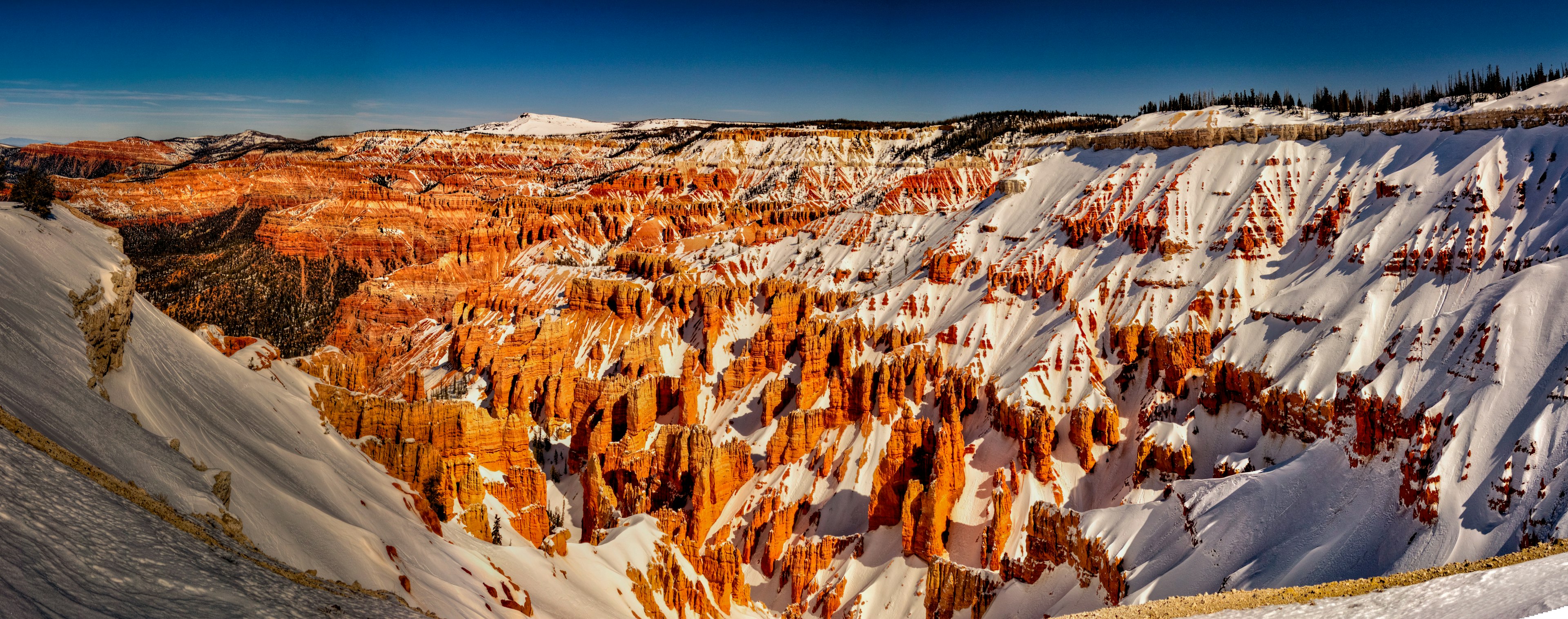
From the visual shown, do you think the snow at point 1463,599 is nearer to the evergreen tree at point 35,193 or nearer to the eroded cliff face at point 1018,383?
the eroded cliff face at point 1018,383

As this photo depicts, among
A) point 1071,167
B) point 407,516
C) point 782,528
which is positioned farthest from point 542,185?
point 407,516

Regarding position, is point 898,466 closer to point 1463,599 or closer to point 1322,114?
point 1463,599

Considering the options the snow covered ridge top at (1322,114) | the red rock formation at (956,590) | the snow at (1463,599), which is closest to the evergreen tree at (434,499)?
the red rock formation at (956,590)

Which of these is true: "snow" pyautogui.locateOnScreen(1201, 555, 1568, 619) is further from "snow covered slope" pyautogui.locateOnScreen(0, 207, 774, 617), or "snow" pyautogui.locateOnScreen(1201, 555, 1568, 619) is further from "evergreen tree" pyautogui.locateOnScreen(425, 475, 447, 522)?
"evergreen tree" pyautogui.locateOnScreen(425, 475, 447, 522)

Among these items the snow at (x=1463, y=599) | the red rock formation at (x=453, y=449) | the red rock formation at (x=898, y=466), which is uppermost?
the snow at (x=1463, y=599)

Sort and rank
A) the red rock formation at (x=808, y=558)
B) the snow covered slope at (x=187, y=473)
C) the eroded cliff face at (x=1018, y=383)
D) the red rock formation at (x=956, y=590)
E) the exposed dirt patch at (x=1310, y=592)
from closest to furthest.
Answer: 1. the snow covered slope at (x=187, y=473)
2. the exposed dirt patch at (x=1310, y=592)
3. the eroded cliff face at (x=1018, y=383)
4. the red rock formation at (x=956, y=590)
5. the red rock formation at (x=808, y=558)

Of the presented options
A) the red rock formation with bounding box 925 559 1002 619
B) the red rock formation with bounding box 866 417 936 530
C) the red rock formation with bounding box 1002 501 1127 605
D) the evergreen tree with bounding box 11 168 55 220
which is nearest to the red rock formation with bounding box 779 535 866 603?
the red rock formation with bounding box 866 417 936 530

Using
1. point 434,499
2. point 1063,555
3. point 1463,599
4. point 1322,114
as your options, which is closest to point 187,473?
point 434,499

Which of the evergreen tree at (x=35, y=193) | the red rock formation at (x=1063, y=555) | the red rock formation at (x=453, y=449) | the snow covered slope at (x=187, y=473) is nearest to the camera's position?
the snow covered slope at (x=187, y=473)
